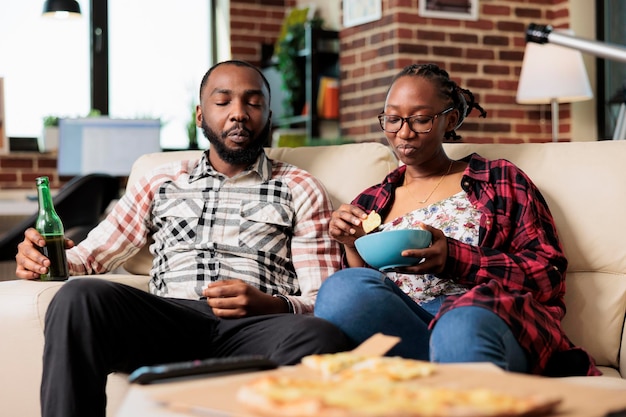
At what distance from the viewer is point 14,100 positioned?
543 cm

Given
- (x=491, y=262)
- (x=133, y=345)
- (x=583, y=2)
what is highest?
(x=583, y=2)

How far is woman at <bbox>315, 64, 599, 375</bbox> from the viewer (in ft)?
5.24

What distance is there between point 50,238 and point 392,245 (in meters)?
0.87

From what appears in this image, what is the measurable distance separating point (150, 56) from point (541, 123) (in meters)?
2.49

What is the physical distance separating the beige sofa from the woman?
0.17 m

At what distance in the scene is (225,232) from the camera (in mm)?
2252

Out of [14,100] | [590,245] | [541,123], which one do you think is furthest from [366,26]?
[590,245]

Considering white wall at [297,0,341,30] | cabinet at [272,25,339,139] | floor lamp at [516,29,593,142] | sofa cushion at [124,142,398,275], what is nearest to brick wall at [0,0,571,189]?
cabinet at [272,25,339,139]

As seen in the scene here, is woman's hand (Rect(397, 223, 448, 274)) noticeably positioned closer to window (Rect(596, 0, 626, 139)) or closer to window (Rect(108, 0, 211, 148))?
window (Rect(596, 0, 626, 139))

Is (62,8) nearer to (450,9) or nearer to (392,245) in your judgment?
(450,9)

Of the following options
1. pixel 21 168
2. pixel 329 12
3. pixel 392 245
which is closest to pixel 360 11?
pixel 329 12

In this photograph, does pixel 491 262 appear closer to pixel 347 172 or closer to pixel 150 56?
pixel 347 172

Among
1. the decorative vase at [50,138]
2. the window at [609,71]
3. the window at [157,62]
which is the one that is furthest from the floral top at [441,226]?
the window at [157,62]

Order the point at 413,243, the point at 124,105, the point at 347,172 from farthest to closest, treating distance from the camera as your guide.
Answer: the point at 124,105
the point at 347,172
the point at 413,243
